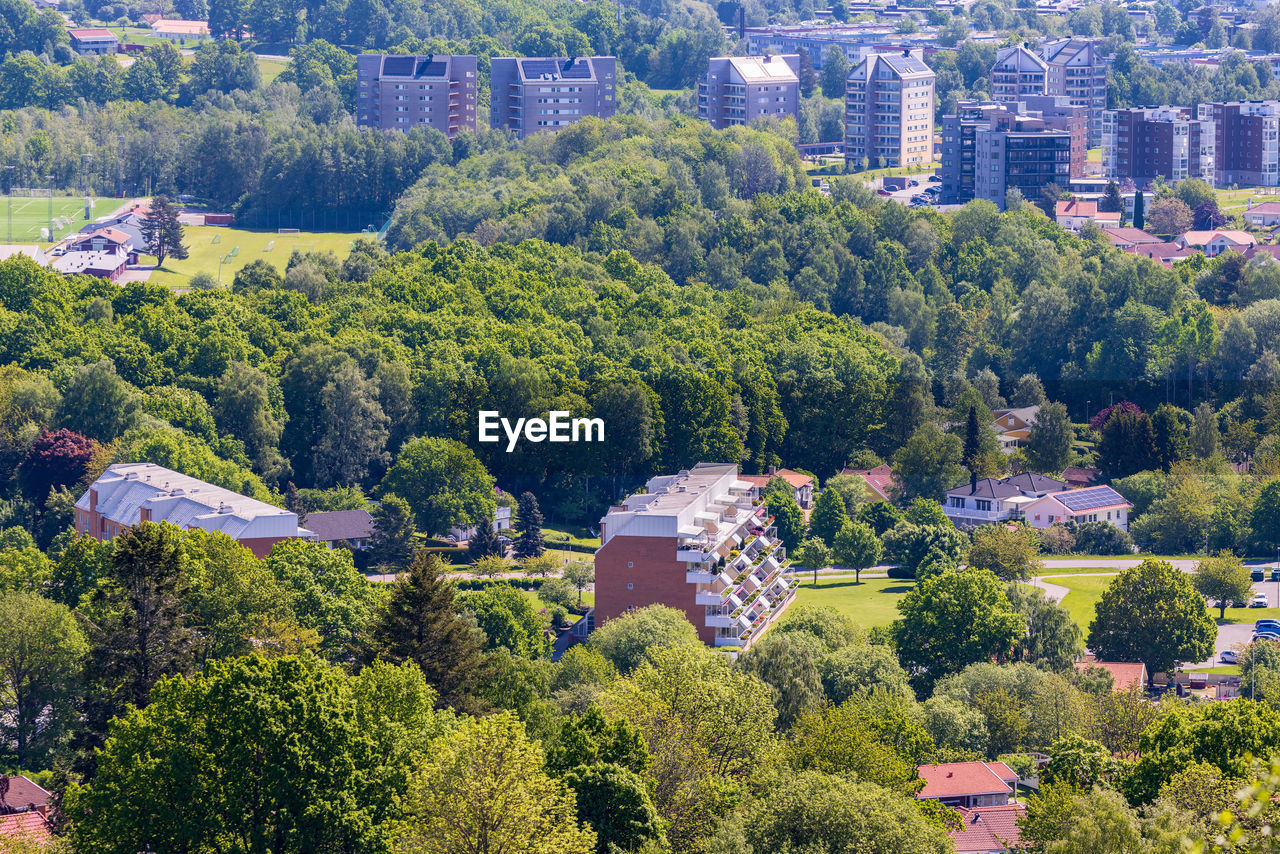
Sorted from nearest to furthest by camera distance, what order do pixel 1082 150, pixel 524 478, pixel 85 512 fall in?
pixel 85 512 < pixel 524 478 < pixel 1082 150

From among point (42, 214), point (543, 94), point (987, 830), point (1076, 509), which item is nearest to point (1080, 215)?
point (543, 94)

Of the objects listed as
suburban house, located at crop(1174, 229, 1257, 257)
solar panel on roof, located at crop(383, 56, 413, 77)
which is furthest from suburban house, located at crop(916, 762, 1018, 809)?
solar panel on roof, located at crop(383, 56, 413, 77)

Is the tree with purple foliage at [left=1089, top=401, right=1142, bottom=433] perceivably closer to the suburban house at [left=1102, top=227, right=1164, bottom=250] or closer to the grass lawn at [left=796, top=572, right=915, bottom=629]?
the grass lawn at [left=796, top=572, right=915, bottom=629]

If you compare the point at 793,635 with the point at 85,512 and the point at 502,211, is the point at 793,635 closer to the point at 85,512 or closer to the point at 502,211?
the point at 85,512

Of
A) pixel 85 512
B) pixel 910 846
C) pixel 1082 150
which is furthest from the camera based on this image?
pixel 1082 150

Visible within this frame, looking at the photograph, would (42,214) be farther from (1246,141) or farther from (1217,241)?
(1246,141)

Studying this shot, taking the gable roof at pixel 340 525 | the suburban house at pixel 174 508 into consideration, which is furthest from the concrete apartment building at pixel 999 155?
the suburban house at pixel 174 508

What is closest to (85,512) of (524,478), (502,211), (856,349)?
(524,478)
